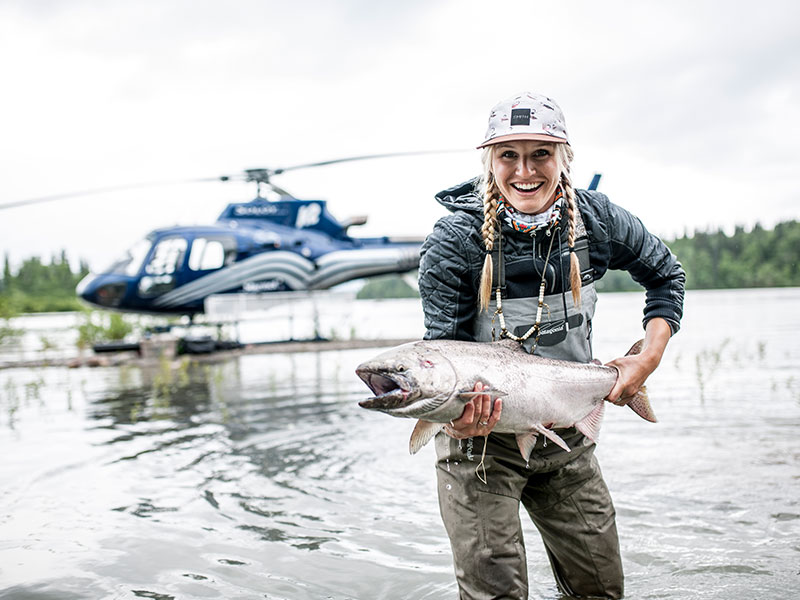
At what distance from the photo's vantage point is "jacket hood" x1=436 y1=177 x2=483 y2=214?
306 cm

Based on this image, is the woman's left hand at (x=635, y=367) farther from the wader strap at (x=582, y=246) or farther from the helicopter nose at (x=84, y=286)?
the helicopter nose at (x=84, y=286)

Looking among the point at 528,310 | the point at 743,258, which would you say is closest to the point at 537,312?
the point at 528,310

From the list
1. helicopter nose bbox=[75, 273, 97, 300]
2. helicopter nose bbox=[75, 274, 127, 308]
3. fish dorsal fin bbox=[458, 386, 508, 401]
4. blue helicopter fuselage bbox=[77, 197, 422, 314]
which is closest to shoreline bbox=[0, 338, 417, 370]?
helicopter nose bbox=[75, 274, 127, 308]

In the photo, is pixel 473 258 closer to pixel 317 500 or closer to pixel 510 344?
pixel 510 344

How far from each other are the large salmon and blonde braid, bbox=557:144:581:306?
1.06 feet

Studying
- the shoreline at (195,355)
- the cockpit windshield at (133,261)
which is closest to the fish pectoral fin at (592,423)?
the shoreline at (195,355)

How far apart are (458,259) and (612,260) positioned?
2.80ft

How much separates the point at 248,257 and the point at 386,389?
675 inches

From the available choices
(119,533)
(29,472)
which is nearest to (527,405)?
(119,533)

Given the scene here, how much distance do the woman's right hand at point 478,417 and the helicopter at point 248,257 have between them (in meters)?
14.2

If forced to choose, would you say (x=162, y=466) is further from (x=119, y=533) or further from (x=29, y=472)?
(x=119, y=533)

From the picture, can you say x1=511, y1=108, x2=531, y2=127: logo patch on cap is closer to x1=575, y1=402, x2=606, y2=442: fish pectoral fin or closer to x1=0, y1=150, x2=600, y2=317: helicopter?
x1=575, y1=402, x2=606, y2=442: fish pectoral fin

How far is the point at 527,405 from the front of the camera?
2686 mm

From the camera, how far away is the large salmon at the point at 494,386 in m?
2.41
